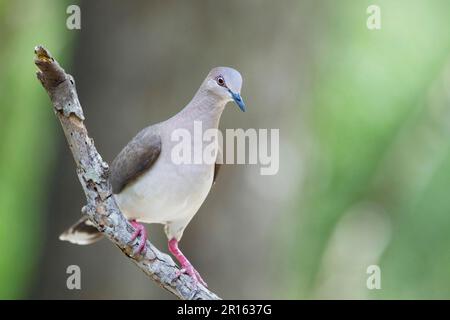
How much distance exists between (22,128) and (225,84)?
887 centimetres

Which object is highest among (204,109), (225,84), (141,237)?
(225,84)

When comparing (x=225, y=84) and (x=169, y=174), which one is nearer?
(x=225, y=84)

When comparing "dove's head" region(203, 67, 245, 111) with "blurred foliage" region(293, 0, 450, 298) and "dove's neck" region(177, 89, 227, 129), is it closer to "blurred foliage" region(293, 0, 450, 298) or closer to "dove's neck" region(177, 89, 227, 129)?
"dove's neck" region(177, 89, 227, 129)

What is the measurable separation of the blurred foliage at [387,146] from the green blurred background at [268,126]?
3cm

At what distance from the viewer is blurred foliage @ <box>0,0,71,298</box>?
33.6 feet

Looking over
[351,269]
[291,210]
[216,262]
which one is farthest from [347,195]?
[216,262]

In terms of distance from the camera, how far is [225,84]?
3562mm

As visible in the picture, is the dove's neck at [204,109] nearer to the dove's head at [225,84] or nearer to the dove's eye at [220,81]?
the dove's head at [225,84]

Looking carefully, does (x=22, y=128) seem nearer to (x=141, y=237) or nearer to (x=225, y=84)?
(x=141, y=237)

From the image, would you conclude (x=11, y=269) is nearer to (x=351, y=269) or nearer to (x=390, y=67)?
(x=351, y=269)

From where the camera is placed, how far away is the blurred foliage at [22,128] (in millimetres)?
10227

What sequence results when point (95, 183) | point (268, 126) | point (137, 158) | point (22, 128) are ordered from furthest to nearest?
point (22, 128) → point (268, 126) → point (137, 158) → point (95, 183)

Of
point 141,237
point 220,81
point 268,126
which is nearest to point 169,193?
point 141,237

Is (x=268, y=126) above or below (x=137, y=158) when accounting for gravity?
above
